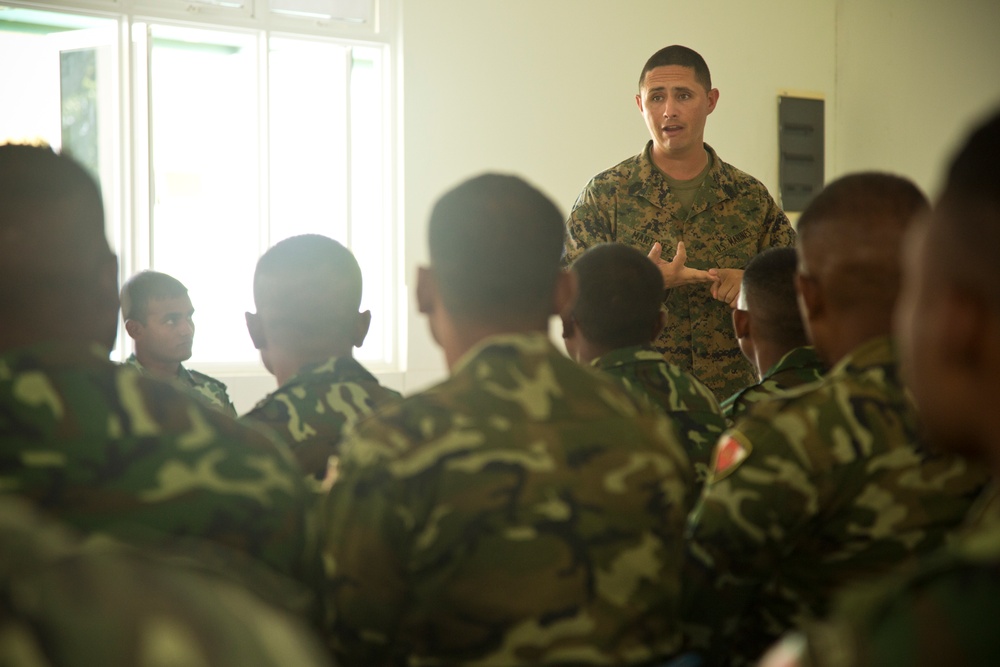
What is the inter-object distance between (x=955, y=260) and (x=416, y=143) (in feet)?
17.9

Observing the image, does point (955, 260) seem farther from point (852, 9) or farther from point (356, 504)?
point (852, 9)

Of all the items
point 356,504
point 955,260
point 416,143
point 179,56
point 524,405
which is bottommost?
point 356,504

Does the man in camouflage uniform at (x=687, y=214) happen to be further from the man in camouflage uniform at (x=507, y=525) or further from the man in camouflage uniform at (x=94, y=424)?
the man in camouflage uniform at (x=94, y=424)

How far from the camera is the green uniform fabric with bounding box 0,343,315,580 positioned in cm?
114

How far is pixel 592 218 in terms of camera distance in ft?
11.6

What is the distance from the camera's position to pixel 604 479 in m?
1.28

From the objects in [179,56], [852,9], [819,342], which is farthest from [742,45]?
[819,342]

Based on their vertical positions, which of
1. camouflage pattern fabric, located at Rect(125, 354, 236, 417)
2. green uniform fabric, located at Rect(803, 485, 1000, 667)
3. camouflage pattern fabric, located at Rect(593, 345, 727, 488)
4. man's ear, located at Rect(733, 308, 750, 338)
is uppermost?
man's ear, located at Rect(733, 308, 750, 338)

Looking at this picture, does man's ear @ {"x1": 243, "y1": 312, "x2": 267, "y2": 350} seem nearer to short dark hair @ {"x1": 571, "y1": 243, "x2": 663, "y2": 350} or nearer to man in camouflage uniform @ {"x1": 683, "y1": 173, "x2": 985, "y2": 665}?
short dark hair @ {"x1": 571, "y1": 243, "x2": 663, "y2": 350}

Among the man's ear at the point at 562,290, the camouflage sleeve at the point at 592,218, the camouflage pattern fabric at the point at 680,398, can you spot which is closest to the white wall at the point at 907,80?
the camouflage sleeve at the point at 592,218

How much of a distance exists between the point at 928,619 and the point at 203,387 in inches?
126

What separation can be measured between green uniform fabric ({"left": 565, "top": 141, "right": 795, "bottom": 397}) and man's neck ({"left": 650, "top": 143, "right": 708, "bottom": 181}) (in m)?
0.04

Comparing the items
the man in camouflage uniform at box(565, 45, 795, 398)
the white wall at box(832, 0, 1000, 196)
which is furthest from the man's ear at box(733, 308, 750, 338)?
the white wall at box(832, 0, 1000, 196)

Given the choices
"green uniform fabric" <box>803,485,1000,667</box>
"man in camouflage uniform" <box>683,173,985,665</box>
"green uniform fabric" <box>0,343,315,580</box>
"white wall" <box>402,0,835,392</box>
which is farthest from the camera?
"white wall" <box>402,0,835,392</box>
